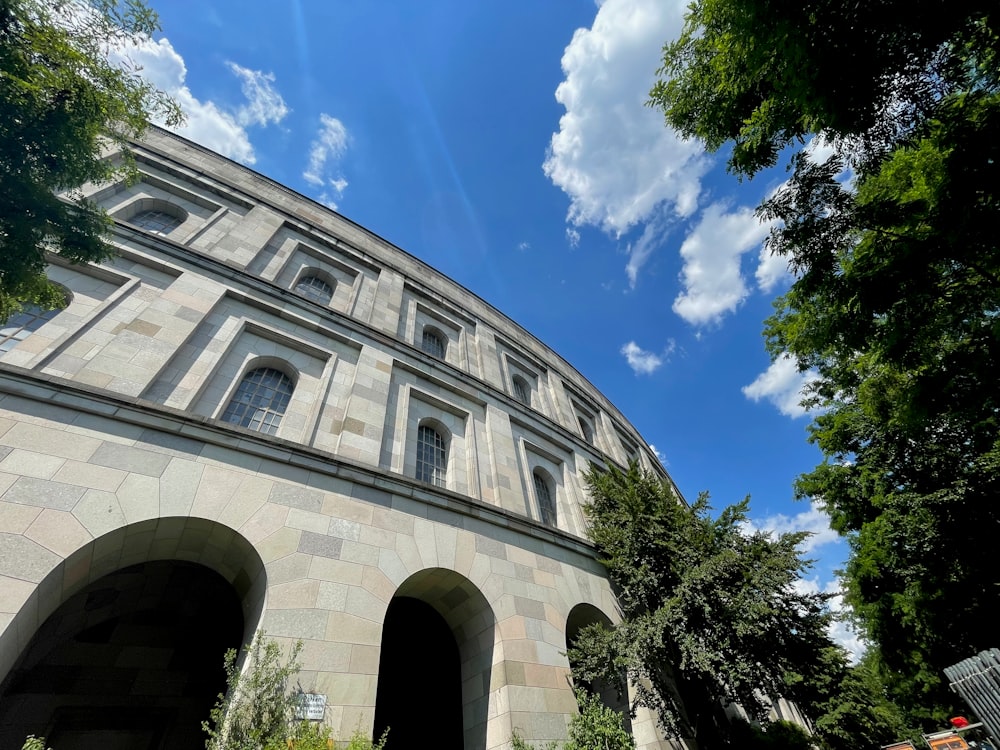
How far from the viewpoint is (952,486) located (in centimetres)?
1209

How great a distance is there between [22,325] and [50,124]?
4.61 m

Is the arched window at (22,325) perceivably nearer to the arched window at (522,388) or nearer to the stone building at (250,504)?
the stone building at (250,504)

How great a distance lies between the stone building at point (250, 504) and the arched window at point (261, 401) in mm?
54

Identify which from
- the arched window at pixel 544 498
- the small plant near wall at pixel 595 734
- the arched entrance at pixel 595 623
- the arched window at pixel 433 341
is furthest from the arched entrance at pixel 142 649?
the arched window at pixel 433 341

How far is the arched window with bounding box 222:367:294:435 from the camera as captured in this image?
927 centimetres

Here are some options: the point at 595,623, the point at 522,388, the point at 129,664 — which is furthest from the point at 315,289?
the point at 595,623

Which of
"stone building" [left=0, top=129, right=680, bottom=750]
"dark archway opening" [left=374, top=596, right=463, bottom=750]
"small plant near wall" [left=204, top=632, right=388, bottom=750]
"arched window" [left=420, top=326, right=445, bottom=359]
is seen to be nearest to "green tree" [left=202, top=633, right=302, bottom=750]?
"small plant near wall" [left=204, top=632, right=388, bottom=750]

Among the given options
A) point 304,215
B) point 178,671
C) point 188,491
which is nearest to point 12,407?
point 188,491

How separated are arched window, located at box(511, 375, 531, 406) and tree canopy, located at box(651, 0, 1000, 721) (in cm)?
1062

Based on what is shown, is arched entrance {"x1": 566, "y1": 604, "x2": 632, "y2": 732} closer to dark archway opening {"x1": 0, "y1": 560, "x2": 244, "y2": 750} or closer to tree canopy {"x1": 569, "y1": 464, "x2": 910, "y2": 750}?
tree canopy {"x1": 569, "y1": 464, "x2": 910, "y2": 750}

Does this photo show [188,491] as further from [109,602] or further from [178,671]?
[178,671]

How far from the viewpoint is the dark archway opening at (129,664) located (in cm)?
856

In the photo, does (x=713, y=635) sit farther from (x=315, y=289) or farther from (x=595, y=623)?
(x=315, y=289)

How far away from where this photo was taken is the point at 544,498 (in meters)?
14.4
